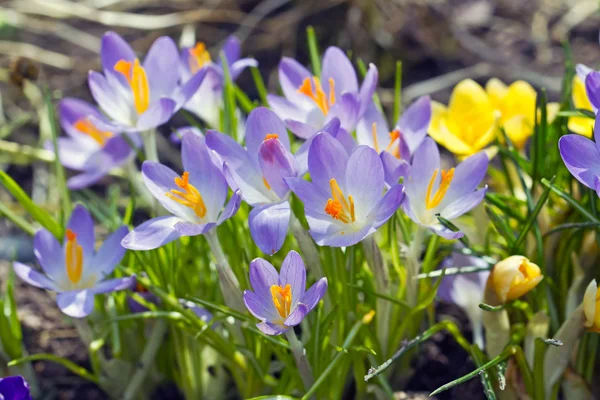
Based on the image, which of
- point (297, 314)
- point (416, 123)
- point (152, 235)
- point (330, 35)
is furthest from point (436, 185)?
point (330, 35)

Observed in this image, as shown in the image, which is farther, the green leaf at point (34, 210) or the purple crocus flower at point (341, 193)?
the green leaf at point (34, 210)

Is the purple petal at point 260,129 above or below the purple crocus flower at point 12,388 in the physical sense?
above

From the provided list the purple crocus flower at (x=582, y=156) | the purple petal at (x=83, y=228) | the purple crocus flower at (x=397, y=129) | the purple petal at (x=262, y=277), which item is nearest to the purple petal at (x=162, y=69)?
the purple petal at (x=83, y=228)

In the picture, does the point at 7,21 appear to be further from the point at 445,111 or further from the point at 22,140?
the point at 445,111

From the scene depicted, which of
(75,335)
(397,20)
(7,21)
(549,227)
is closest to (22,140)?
(7,21)

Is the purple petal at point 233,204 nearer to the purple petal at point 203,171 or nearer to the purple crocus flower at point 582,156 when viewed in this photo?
the purple petal at point 203,171

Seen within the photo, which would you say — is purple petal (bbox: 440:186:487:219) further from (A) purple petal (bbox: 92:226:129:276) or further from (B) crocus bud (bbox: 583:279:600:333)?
(A) purple petal (bbox: 92:226:129:276)

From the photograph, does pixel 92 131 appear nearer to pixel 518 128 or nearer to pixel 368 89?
pixel 368 89
